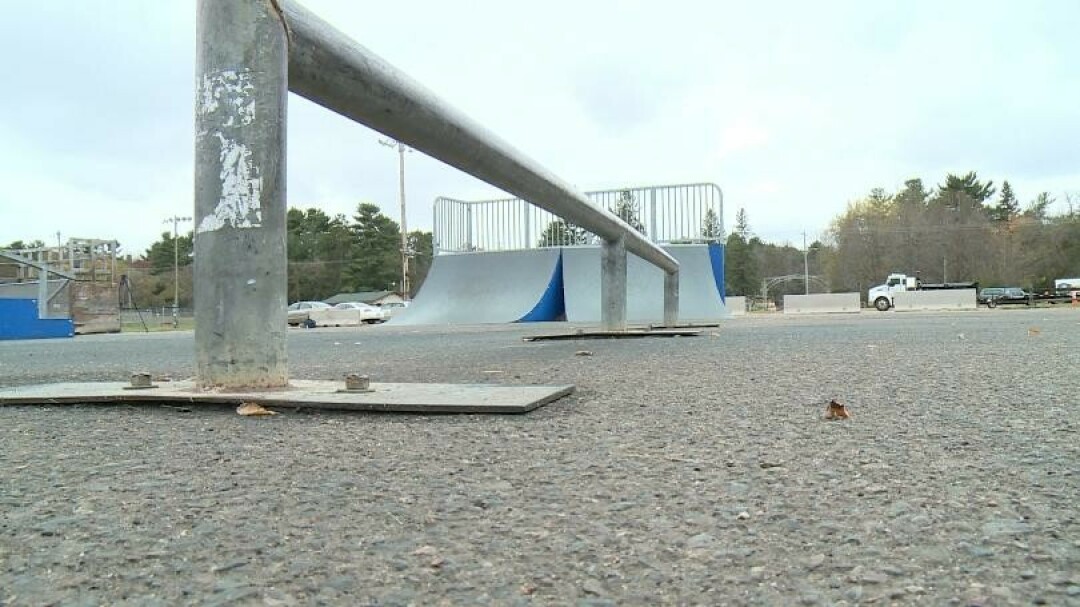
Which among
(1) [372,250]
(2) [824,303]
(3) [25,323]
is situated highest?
(1) [372,250]

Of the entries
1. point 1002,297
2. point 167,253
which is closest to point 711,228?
point 1002,297

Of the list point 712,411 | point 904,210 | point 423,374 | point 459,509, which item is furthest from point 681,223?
point 904,210

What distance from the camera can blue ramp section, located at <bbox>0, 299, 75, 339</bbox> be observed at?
15773mm

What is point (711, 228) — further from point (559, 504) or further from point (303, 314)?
point (559, 504)

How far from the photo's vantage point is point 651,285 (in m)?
19.9

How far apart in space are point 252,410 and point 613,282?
630 cm

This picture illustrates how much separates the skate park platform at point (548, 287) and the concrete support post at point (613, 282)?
9.38m

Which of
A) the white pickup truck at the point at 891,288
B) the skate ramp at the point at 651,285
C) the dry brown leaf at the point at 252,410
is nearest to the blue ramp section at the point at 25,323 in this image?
the skate ramp at the point at 651,285

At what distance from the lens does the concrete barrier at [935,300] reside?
3041 cm

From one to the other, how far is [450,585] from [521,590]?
0.11 meters

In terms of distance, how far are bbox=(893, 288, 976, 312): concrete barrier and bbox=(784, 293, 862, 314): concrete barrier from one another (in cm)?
179

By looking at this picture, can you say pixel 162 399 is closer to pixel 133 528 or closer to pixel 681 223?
pixel 133 528

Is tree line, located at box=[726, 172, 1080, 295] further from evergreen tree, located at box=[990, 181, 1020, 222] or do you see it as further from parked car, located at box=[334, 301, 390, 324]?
parked car, located at box=[334, 301, 390, 324]

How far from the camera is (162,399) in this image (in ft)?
9.49
